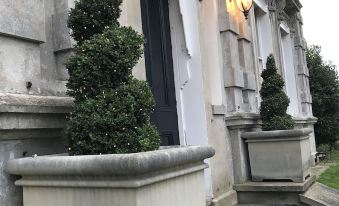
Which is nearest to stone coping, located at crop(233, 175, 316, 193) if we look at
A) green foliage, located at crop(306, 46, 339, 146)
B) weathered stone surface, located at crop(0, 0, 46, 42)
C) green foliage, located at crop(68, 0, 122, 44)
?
green foliage, located at crop(68, 0, 122, 44)

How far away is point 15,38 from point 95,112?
96 cm

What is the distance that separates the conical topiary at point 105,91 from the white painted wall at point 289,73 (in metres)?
10.2

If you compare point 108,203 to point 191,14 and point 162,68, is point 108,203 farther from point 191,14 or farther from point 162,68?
point 191,14

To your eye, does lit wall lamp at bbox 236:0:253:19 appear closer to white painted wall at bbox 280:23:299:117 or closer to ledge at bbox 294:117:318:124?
ledge at bbox 294:117:318:124

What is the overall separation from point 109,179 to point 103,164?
13cm

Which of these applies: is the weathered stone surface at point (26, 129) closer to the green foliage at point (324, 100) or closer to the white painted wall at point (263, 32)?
the white painted wall at point (263, 32)

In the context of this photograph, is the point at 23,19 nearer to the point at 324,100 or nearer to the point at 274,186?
the point at 274,186

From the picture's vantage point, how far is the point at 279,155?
7.00m

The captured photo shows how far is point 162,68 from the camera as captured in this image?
6.39 meters

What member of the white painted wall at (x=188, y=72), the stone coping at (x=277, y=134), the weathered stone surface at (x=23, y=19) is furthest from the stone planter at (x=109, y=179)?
the stone coping at (x=277, y=134)

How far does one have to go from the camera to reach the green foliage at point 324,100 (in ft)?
57.2

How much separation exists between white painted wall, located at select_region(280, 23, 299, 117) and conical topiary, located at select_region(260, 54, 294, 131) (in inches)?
207

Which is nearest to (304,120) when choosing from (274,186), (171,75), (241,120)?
(241,120)

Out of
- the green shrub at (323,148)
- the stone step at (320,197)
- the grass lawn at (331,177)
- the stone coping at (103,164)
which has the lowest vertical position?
the grass lawn at (331,177)
